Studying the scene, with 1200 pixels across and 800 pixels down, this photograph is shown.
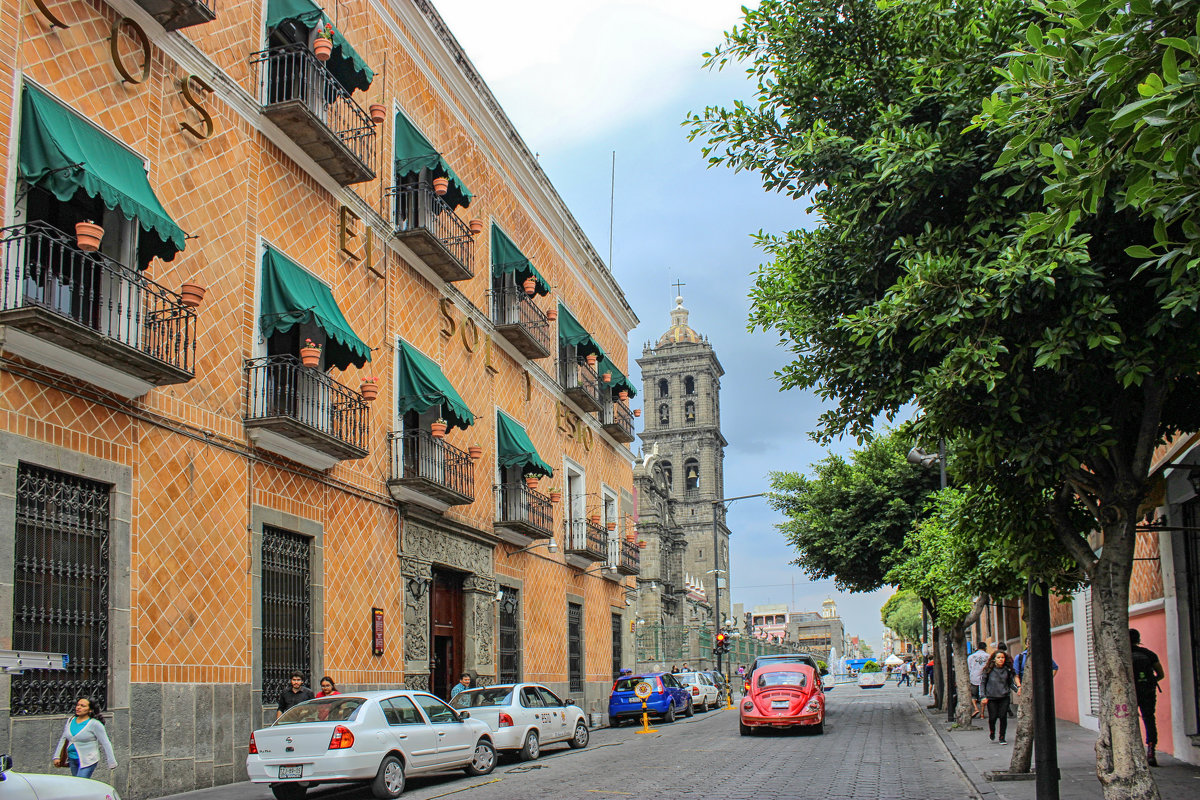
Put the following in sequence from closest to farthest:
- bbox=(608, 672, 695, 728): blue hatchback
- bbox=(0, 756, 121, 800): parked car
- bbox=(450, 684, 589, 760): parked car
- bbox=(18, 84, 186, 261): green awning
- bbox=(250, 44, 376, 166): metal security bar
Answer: bbox=(0, 756, 121, 800): parked car < bbox=(18, 84, 186, 261): green awning < bbox=(250, 44, 376, 166): metal security bar < bbox=(450, 684, 589, 760): parked car < bbox=(608, 672, 695, 728): blue hatchback

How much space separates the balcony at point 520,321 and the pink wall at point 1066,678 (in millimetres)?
14156

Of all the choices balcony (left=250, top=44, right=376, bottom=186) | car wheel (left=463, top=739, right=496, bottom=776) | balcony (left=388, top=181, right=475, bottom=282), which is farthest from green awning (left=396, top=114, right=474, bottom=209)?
car wheel (left=463, top=739, right=496, bottom=776)

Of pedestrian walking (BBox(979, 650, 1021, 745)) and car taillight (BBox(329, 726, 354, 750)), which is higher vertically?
car taillight (BBox(329, 726, 354, 750))

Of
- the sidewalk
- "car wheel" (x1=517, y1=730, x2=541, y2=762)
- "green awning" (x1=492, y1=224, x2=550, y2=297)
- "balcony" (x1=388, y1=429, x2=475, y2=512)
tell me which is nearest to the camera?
the sidewalk

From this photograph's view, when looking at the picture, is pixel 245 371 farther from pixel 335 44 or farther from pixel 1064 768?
pixel 1064 768

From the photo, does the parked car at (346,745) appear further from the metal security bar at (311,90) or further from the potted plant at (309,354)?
the metal security bar at (311,90)

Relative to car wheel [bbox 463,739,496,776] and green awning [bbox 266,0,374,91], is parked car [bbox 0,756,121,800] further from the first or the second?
green awning [bbox 266,0,374,91]

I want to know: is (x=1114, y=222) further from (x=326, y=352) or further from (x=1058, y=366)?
(x=326, y=352)

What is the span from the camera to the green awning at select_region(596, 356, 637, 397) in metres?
32.6

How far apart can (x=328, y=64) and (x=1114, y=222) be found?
12.9 m

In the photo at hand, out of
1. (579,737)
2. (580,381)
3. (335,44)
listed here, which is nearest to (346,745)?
(579,737)

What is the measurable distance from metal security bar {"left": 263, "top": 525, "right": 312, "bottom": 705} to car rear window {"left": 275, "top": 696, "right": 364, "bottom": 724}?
6.40 feet

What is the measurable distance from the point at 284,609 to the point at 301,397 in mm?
3085

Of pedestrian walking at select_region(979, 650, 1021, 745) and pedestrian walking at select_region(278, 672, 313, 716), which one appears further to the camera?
pedestrian walking at select_region(979, 650, 1021, 745)
